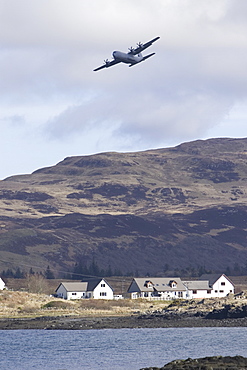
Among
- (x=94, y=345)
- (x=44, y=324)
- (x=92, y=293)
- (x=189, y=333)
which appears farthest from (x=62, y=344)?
(x=92, y=293)

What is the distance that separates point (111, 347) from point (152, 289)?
87337 mm

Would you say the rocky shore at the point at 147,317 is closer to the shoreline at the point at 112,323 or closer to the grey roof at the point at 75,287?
the shoreline at the point at 112,323

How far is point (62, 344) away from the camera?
84.4 metres

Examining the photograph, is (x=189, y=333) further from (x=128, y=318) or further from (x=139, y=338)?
(x=128, y=318)

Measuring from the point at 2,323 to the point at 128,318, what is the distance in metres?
19.0

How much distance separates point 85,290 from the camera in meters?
166

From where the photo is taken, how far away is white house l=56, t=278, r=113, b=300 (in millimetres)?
164000

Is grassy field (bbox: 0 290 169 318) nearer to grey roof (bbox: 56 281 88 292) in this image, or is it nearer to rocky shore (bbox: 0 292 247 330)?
rocky shore (bbox: 0 292 247 330)

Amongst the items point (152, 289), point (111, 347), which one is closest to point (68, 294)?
point (152, 289)

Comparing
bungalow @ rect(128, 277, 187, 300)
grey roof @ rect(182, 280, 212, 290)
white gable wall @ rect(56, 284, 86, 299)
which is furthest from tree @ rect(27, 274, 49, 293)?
grey roof @ rect(182, 280, 212, 290)

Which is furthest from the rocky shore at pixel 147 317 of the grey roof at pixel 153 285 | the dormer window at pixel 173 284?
the dormer window at pixel 173 284

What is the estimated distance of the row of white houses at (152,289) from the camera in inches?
6491

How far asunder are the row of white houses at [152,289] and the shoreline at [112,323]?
156 feet

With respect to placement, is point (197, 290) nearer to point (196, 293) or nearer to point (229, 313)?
point (196, 293)
